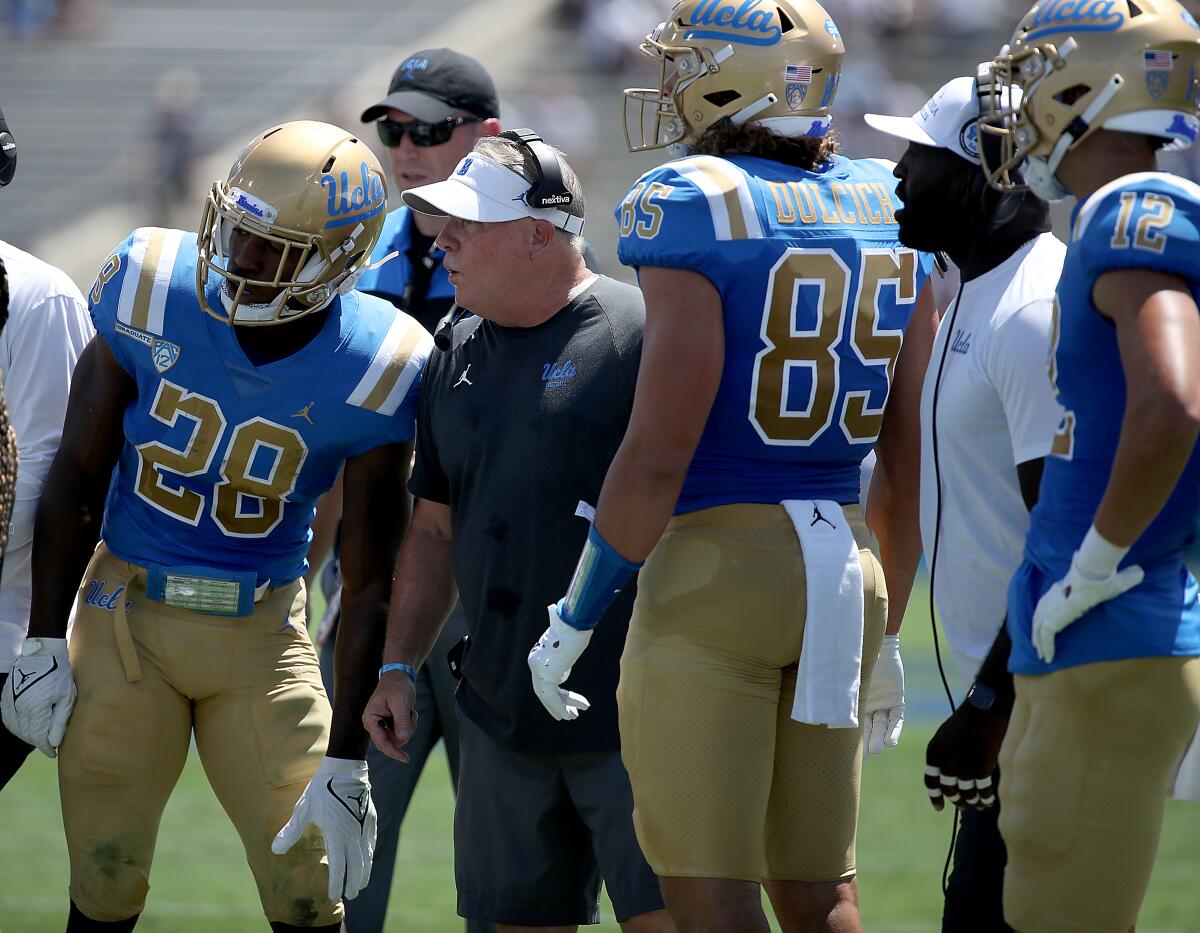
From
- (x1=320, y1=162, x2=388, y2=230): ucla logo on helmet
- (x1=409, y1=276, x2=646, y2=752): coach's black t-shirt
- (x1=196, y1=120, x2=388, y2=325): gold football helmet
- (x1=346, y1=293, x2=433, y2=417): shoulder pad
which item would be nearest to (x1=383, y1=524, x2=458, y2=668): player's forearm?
(x1=409, y1=276, x2=646, y2=752): coach's black t-shirt

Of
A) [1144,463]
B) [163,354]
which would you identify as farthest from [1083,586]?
[163,354]

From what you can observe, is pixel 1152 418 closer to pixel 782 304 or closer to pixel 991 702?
pixel 991 702

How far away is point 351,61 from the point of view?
2027 cm

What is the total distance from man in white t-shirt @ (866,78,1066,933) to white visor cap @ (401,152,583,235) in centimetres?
73

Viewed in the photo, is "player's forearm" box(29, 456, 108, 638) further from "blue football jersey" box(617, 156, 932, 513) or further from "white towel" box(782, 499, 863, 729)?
"white towel" box(782, 499, 863, 729)

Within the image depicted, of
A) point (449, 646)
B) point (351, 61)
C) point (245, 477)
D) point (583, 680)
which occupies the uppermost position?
point (245, 477)

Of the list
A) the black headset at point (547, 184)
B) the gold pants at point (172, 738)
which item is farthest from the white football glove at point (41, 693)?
the black headset at point (547, 184)

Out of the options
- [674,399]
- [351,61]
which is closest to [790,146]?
[674,399]

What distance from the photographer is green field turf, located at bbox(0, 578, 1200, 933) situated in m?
5.25

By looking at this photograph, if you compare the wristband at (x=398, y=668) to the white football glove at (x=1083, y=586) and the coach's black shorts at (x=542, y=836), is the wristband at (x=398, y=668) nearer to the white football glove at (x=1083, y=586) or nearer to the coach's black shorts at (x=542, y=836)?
the coach's black shorts at (x=542, y=836)

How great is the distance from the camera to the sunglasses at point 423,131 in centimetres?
483

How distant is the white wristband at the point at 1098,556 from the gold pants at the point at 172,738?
5.80 feet

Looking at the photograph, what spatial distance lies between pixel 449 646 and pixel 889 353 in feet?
5.57

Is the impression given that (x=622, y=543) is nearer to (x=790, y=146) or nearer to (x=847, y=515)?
(x=847, y=515)
